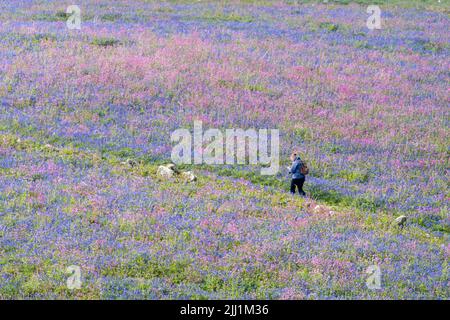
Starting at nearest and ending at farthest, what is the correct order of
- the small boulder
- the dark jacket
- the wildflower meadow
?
the wildflower meadow → the small boulder → the dark jacket

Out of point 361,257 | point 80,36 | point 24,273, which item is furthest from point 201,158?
point 80,36

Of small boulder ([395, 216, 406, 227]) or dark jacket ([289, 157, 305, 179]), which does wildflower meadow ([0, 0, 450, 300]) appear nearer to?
small boulder ([395, 216, 406, 227])

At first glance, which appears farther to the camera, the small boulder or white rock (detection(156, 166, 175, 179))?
white rock (detection(156, 166, 175, 179))

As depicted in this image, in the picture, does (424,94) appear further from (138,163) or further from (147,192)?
(147,192)

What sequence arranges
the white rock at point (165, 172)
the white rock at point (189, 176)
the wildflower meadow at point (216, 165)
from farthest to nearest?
1. the white rock at point (165, 172)
2. the white rock at point (189, 176)
3. the wildflower meadow at point (216, 165)

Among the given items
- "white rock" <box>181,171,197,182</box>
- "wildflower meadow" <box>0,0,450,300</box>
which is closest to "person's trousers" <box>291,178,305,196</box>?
"wildflower meadow" <box>0,0,450,300</box>

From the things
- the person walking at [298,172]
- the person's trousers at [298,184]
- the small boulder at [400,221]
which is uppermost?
the person walking at [298,172]

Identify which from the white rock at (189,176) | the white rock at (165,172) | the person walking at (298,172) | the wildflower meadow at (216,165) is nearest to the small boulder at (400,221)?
the wildflower meadow at (216,165)

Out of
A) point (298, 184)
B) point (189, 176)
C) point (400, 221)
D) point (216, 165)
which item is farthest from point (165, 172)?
point (400, 221)

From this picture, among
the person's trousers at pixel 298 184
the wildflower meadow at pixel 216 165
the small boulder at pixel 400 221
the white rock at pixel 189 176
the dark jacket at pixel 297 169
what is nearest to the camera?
the wildflower meadow at pixel 216 165

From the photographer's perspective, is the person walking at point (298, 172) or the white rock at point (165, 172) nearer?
the person walking at point (298, 172)

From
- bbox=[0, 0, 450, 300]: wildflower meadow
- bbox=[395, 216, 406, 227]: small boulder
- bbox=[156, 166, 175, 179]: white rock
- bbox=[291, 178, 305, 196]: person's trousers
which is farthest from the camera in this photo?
bbox=[156, 166, 175, 179]: white rock

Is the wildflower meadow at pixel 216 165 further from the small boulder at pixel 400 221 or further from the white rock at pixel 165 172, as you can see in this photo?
the small boulder at pixel 400 221

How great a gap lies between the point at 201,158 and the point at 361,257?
6883 millimetres
